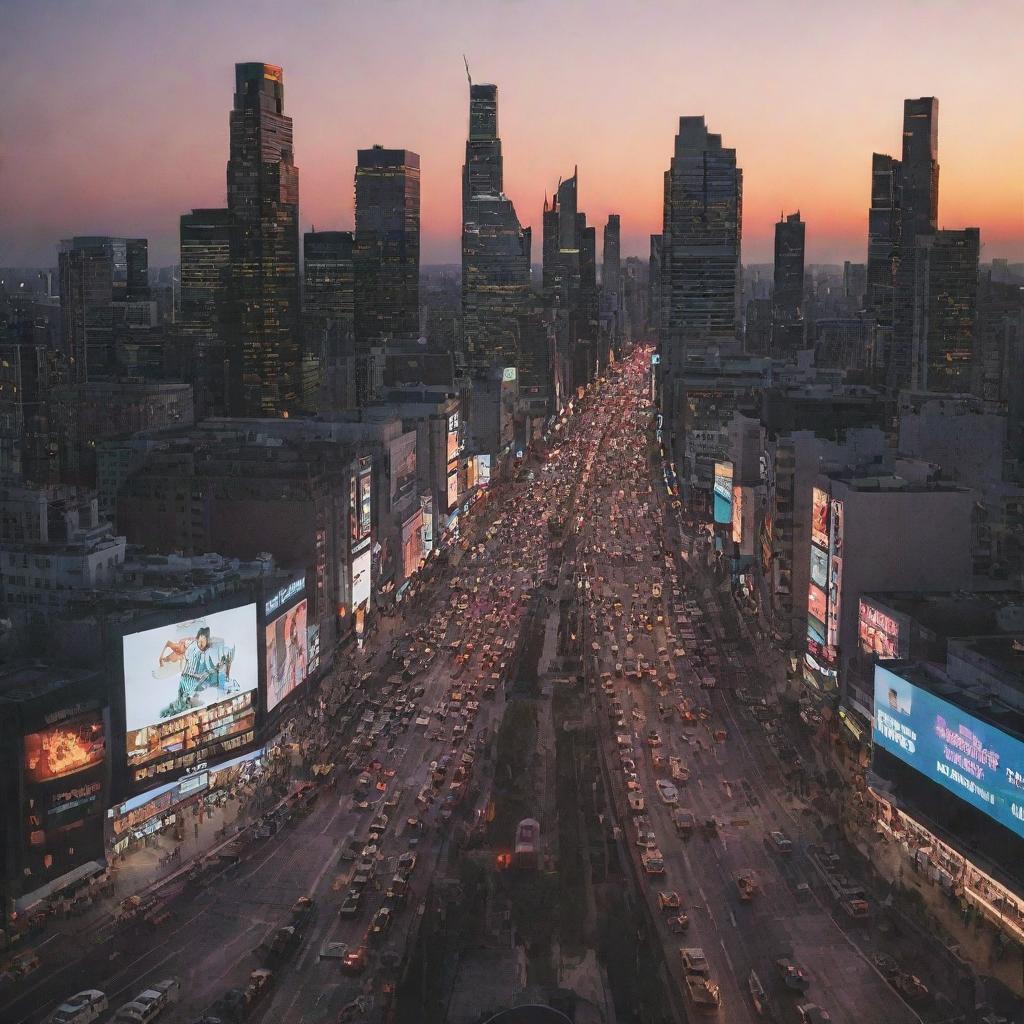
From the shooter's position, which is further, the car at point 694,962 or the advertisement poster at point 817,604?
the advertisement poster at point 817,604

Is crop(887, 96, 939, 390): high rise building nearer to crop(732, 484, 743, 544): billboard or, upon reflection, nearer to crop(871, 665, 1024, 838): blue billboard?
crop(732, 484, 743, 544): billboard

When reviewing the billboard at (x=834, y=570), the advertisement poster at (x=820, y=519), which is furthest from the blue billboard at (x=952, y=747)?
the advertisement poster at (x=820, y=519)

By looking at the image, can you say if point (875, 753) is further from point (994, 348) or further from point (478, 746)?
point (994, 348)

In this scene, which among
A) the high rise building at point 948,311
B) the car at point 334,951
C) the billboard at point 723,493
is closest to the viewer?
the car at point 334,951

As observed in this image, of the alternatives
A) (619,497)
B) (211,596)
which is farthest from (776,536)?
(619,497)

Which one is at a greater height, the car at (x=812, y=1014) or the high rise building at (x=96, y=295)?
the high rise building at (x=96, y=295)

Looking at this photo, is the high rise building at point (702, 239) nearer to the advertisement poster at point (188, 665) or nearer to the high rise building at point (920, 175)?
the high rise building at point (920, 175)
